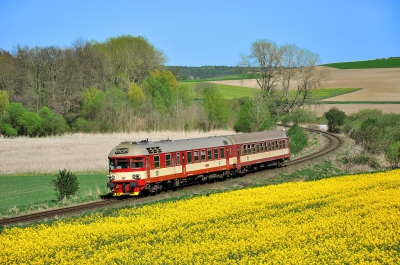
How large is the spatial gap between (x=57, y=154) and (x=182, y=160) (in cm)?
2829

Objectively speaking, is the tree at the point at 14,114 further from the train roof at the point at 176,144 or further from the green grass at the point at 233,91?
the green grass at the point at 233,91

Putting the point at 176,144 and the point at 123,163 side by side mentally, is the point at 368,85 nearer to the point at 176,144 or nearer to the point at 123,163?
the point at 176,144

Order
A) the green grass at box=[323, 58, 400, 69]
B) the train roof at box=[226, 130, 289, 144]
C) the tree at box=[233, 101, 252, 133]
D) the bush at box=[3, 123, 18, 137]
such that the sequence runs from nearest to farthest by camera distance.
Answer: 1. the train roof at box=[226, 130, 289, 144]
2. the bush at box=[3, 123, 18, 137]
3. the tree at box=[233, 101, 252, 133]
4. the green grass at box=[323, 58, 400, 69]

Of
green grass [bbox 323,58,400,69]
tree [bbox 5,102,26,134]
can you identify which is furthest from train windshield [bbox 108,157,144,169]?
green grass [bbox 323,58,400,69]

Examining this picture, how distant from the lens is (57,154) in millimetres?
57594

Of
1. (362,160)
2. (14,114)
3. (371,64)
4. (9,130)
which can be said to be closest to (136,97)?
(14,114)

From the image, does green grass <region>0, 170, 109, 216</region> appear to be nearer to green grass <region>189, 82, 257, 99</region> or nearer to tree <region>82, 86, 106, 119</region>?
tree <region>82, 86, 106, 119</region>

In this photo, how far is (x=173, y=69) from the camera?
443ft

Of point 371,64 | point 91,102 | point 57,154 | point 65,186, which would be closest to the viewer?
point 65,186

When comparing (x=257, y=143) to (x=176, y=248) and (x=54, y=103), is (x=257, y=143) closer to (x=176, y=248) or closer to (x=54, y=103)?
(x=176, y=248)

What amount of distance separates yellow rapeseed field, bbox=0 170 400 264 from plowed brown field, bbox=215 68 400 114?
69.4 meters

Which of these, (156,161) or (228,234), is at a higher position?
(156,161)

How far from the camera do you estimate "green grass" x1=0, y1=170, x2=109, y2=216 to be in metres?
29.7

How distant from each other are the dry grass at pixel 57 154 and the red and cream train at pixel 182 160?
1619 cm
